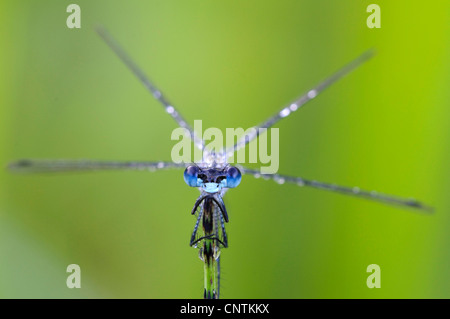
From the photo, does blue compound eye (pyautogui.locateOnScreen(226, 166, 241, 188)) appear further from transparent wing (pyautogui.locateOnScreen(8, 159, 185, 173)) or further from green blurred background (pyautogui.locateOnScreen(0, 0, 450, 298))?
green blurred background (pyautogui.locateOnScreen(0, 0, 450, 298))

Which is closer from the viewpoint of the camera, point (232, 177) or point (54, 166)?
point (54, 166)

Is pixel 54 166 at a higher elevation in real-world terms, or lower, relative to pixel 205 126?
lower

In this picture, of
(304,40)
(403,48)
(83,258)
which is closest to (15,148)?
(83,258)

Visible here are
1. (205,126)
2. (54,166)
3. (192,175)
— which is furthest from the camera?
(205,126)

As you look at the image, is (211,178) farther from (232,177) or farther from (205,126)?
(205,126)

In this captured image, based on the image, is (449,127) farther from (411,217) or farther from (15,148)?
(15,148)

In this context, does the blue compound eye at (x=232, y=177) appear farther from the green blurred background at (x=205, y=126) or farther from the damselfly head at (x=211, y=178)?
the green blurred background at (x=205, y=126)

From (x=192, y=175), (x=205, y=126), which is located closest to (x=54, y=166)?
(x=192, y=175)

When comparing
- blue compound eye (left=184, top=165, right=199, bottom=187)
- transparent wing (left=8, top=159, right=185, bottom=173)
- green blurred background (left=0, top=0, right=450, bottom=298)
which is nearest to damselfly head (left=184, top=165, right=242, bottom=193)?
blue compound eye (left=184, top=165, right=199, bottom=187)
